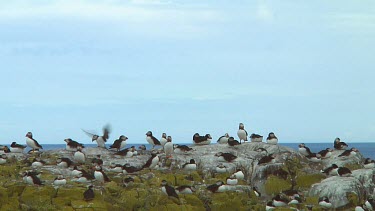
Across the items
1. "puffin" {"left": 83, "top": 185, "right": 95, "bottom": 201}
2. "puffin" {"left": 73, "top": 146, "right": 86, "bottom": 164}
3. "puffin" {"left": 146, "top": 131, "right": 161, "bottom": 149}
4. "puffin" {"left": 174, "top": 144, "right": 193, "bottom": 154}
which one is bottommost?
"puffin" {"left": 83, "top": 185, "right": 95, "bottom": 201}

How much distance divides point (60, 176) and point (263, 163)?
10736mm

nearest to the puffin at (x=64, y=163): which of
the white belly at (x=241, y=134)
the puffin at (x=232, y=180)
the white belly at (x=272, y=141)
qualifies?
the puffin at (x=232, y=180)

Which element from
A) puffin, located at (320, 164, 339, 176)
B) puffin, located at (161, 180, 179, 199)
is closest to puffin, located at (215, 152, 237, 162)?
puffin, located at (320, 164, 339, 176)

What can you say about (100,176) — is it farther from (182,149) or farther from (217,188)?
(182,149)

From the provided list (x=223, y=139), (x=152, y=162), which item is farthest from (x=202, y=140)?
(x=152, y=162)

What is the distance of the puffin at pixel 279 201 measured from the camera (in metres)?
30.7

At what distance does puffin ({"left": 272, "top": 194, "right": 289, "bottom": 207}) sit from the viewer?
3067cm

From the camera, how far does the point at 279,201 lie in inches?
1212

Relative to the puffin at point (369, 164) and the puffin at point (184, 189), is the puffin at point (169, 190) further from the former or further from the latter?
the puffin at point (369, 164)

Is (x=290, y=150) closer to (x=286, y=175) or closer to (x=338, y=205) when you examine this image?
(x=286, y=175)

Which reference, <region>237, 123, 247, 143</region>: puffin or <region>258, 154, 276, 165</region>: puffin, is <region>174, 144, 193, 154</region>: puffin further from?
<region>258, 154, 276, 165</region>: puffin

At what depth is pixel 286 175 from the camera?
35.1 meters

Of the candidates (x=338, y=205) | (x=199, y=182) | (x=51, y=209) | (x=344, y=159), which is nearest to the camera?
(x=51, y=209)

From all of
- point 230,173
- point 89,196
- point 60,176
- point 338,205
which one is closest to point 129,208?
point 89,196
